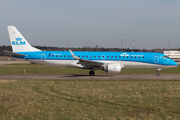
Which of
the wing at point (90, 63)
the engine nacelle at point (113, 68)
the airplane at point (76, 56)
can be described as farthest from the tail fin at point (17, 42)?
the engine nacelle at point (113, 68)

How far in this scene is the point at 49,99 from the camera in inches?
526

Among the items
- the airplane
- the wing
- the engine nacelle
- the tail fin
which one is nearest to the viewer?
the engine nacelle

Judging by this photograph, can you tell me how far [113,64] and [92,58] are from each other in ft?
12.3

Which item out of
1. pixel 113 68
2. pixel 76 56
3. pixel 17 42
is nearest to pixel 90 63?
pixel 76 56

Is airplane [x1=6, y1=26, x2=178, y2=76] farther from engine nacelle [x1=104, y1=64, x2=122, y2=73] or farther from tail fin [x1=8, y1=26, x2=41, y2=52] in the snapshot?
engine nacelle [x1=104, y1=64, x2=122, y2=73]

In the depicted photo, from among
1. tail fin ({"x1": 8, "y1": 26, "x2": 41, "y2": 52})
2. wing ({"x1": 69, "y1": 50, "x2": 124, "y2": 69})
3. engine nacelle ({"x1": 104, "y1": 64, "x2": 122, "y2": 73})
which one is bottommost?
engine nacelle ({"x1": 104, "y1": 64, "x2": 122, "y2": 73})

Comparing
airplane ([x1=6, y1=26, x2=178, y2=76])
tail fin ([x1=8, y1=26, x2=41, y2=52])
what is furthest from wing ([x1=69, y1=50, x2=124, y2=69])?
tail fin ([x1=8, y1=26, x2=41, y2=52])

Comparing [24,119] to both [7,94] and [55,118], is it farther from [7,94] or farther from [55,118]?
[7,94]

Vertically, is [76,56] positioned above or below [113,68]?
above

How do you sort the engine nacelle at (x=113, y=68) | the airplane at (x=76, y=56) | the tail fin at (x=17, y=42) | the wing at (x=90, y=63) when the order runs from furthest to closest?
the tail fin at (x=17, y=42)
the airplane at (x=76, y=56)
the wing at (x=90, y=63)
the engine nacelle at (x=113, y=68)

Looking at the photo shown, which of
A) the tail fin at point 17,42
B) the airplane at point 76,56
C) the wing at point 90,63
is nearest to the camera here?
the wing at point 90,63

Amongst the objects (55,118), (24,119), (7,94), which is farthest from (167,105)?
(7,94)

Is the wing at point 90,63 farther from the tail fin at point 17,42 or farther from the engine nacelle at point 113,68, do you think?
the tail fin at point 17,42

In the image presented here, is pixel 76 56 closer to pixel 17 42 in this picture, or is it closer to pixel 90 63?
pixel 90 63
